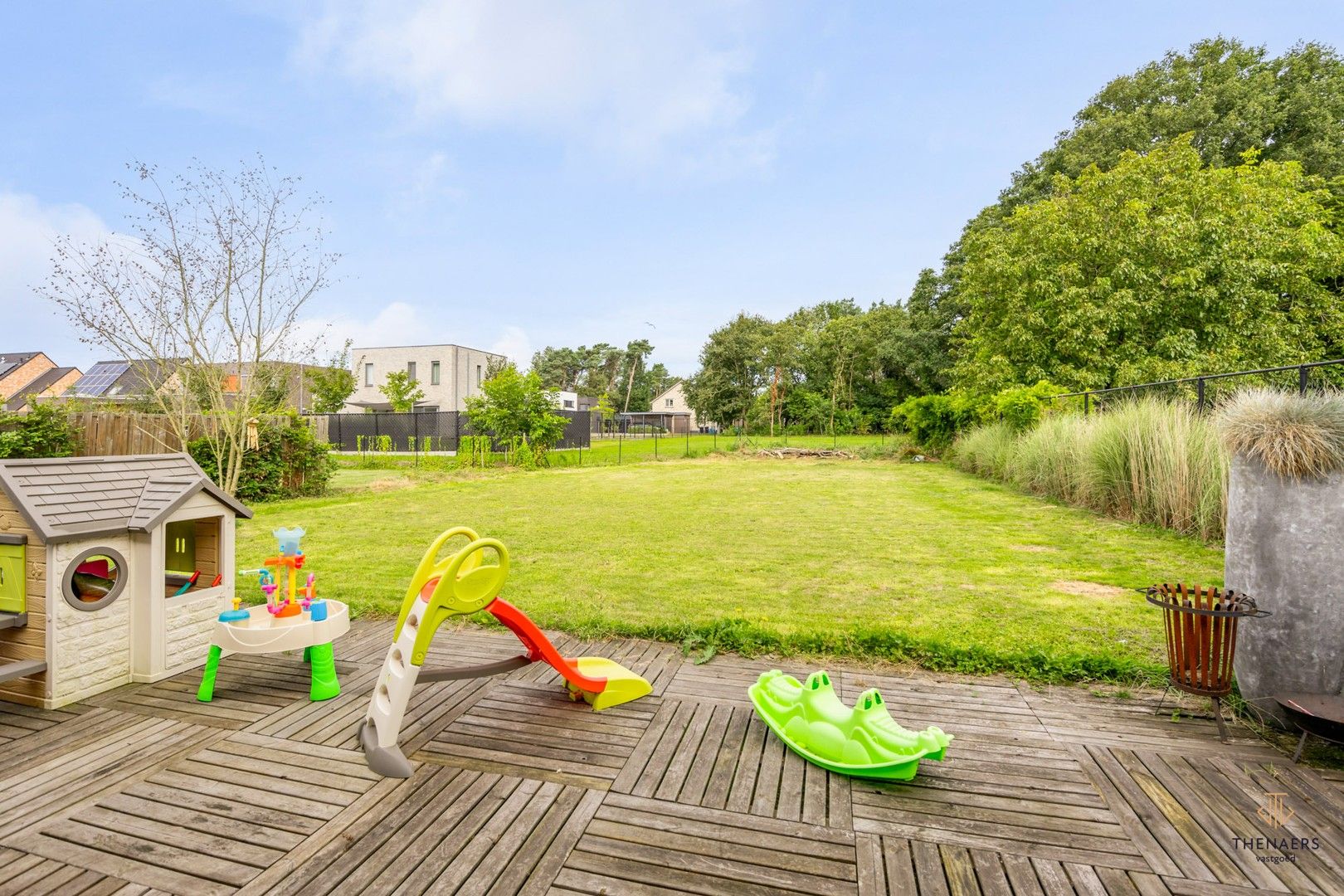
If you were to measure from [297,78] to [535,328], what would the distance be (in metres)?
57.9

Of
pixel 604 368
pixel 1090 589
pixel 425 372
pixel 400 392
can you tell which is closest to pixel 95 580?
pixel 1090 589

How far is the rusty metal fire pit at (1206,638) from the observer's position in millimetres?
2713

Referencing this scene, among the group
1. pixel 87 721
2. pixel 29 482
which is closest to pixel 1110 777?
pixel 87 721

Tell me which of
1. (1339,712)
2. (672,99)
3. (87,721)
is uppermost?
(672,99)

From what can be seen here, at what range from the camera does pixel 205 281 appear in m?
9.81

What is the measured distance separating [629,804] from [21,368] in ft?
175

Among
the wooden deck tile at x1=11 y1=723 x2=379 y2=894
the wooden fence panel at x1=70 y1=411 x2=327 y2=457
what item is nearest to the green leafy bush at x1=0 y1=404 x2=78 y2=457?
the wooden fence panel at x1=70 y1=411 x2=327 y2=457

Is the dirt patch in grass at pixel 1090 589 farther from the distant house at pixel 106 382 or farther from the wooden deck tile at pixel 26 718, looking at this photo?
the distant house at pixel 106 382

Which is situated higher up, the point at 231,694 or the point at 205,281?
the point at 205,281

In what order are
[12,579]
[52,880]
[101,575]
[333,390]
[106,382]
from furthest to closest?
[106,382]
[333,390]
[101,575]
[12,579]
[52,880]

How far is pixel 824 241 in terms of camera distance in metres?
22.5

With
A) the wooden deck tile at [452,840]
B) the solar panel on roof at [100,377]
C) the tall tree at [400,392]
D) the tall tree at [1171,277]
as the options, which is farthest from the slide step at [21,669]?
the solar panel on roof at [100,377]

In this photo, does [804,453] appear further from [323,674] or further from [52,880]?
[52,880]

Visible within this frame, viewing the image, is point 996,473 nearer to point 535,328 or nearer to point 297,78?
point 297,78
